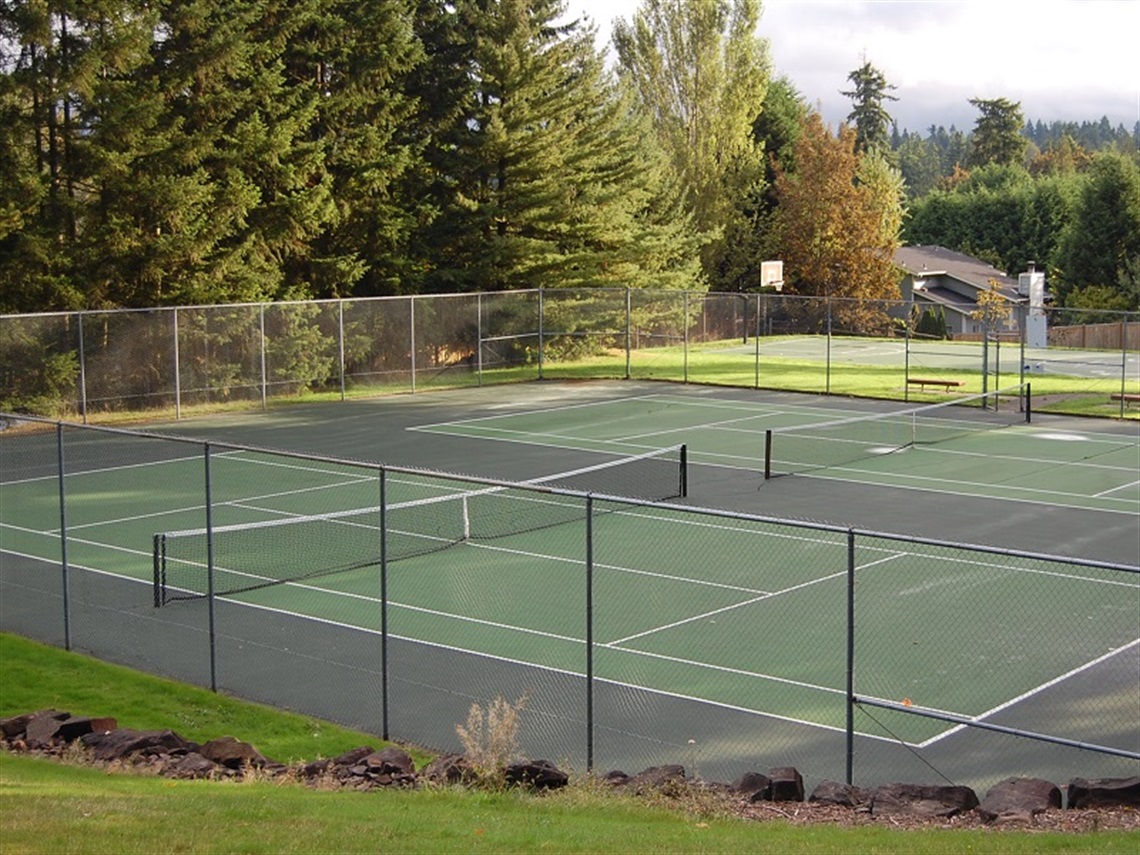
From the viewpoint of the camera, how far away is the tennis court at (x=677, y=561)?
47.9ft

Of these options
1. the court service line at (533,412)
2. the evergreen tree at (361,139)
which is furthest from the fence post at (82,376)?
the evergreen tree at (361,139)

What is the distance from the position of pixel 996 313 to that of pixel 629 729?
39.1 m

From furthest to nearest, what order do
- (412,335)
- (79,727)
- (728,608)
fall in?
(412,335) < (728,608) < (79,727)

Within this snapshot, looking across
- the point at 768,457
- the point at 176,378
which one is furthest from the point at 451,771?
the point at 176,378

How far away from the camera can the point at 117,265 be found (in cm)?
3997

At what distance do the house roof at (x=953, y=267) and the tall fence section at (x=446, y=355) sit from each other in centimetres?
2521

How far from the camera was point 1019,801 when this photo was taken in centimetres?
1048

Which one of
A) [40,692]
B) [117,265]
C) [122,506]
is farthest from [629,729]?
[117,265]

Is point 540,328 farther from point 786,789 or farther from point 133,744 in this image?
point 786,789

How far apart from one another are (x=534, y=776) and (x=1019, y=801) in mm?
3486

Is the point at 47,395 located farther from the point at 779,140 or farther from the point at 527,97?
the point at 779,140

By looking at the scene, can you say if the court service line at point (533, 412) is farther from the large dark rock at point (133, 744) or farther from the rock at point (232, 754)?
the rock at point (232, 754)

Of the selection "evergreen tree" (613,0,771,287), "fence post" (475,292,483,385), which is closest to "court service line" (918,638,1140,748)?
"fence post" (475,292,483,385)

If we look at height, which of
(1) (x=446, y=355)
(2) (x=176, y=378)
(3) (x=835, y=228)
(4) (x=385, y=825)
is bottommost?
(4) (x=385, y=825)
